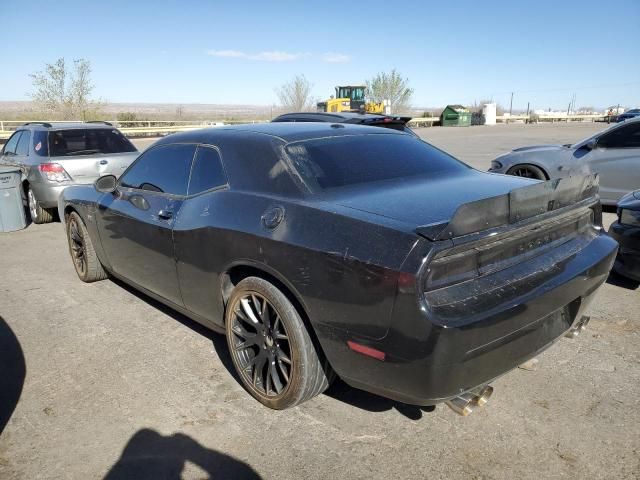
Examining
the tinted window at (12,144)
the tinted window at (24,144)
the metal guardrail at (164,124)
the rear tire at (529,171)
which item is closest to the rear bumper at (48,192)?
the tinted window at (24,144)

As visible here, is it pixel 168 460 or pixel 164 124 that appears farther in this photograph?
pixel 164 124

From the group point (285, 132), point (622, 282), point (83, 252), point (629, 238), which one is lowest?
point (622, 282)

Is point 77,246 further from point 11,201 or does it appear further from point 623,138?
point 623,138

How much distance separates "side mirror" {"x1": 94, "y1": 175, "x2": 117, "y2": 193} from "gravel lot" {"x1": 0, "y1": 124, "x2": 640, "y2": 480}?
129cm

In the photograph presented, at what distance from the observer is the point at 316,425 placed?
282 cm

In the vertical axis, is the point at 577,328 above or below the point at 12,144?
below

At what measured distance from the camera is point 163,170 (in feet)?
12.7

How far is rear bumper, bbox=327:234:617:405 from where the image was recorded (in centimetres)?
213

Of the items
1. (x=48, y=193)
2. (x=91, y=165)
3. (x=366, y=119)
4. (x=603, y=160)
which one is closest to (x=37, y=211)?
(x=48, y=193)

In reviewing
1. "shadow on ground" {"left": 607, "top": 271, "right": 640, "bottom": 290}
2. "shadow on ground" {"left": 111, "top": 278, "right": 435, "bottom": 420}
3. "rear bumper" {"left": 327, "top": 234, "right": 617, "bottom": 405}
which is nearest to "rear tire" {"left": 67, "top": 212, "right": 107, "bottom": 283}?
"shadow on ground" {"left": 111, "top": 278, "right": 435, "bottom": 420}

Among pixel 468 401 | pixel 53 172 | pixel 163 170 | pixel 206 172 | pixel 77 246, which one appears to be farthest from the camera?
pixel 53 172

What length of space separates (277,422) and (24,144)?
25.3 ft

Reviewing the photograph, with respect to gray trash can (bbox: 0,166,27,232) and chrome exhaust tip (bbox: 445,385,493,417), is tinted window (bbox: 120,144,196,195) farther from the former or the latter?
gray trash can (bbox: 0,166,27,232)

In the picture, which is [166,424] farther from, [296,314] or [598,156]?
[598,156]
